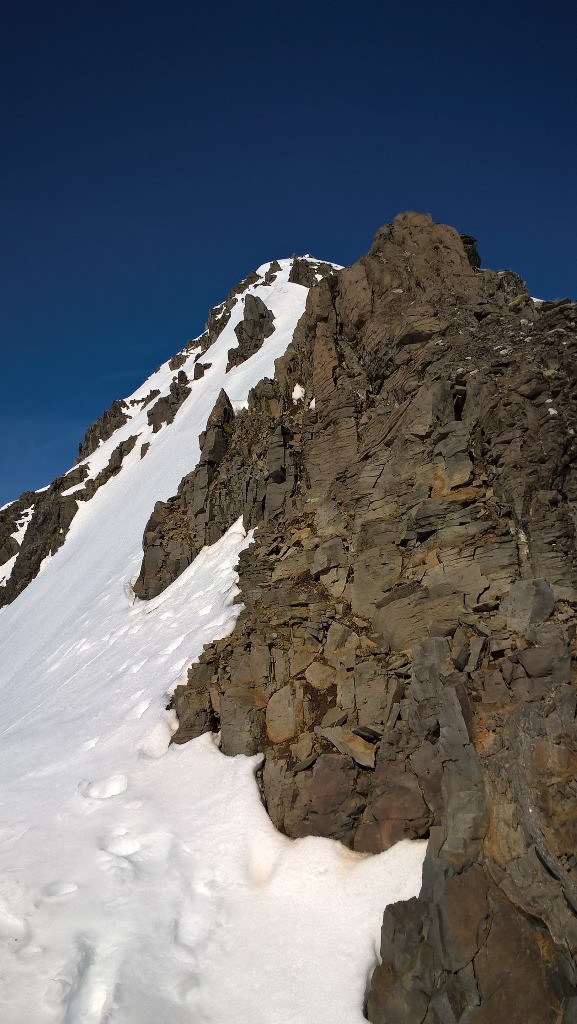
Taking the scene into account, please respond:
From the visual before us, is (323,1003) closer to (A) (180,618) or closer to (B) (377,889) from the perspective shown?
(B) (377,889)

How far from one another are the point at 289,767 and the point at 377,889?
2924 millimetres

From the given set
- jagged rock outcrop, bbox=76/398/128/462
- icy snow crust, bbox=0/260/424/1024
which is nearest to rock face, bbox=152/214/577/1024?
icy snow crust, bbox=0/260/424/1024

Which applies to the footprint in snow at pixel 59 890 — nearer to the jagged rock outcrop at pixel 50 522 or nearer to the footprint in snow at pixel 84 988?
the footprint in snow at pixel 84 988

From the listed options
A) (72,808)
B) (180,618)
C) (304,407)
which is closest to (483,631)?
(72,808)

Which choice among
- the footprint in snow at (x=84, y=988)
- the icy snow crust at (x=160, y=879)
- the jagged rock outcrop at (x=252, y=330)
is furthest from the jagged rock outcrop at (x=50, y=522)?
the footprint in snow at (x=84, y=988)

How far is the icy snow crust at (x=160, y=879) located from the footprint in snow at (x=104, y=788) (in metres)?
0.03

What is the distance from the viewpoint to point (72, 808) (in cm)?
1248

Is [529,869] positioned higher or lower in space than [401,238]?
lower

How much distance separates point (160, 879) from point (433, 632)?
6.85m

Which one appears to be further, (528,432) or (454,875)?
(528,432)

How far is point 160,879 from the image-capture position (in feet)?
33.8

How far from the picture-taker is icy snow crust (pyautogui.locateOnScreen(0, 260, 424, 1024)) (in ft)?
27.3

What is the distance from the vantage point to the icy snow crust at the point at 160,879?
834 centimetres

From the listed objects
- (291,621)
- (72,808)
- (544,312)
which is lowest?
(72,808)
